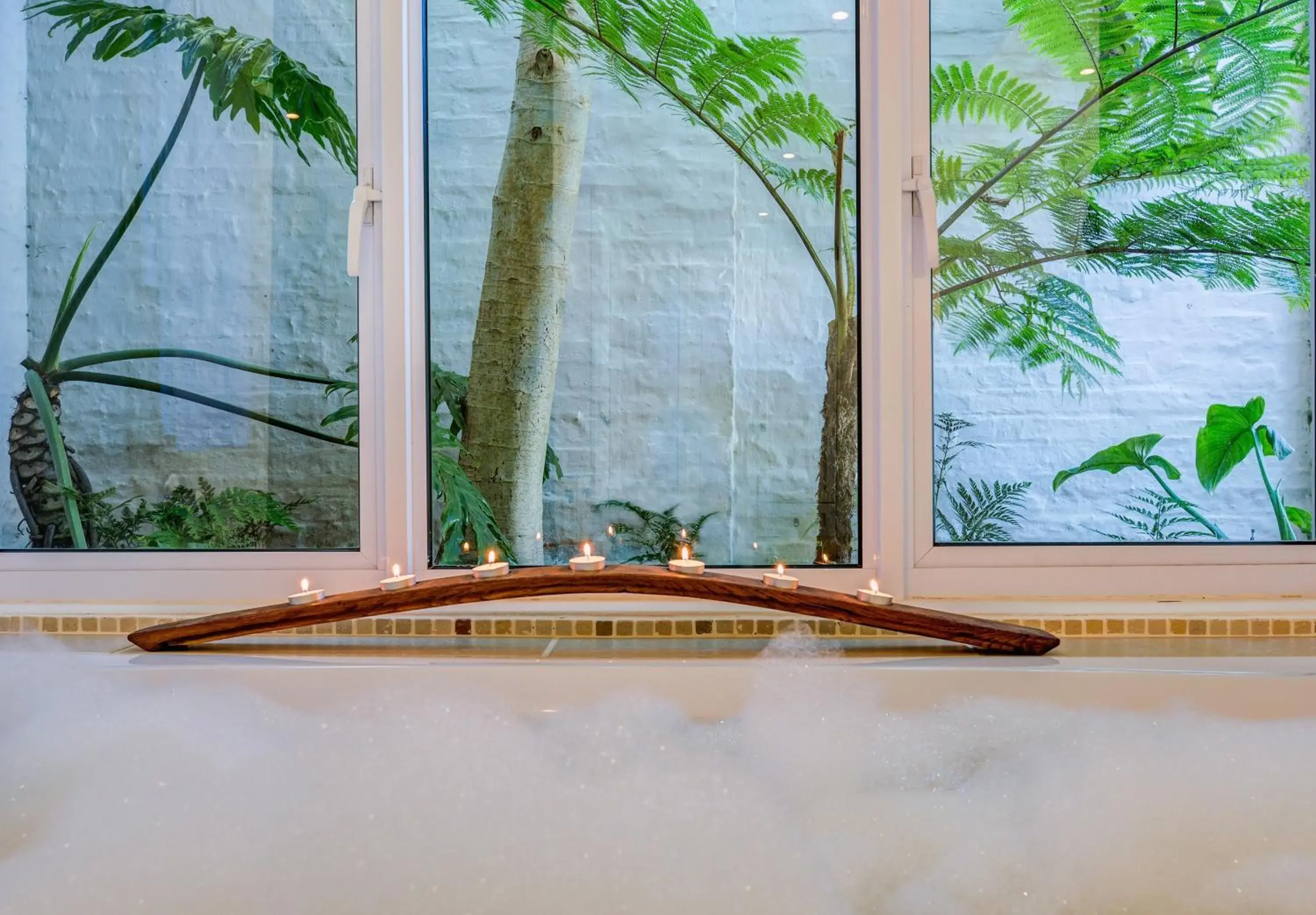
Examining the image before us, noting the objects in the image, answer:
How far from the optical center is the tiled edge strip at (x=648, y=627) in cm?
149

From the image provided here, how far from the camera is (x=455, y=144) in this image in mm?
1645

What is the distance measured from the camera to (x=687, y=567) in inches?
54.0

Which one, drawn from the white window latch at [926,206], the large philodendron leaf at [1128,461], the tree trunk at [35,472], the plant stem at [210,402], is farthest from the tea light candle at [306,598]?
the large philodendron leaf at [1128,461]

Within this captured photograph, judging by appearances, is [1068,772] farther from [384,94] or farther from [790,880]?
[384,94]

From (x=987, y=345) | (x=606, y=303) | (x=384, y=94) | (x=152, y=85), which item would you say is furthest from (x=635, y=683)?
(x=152, y=85)

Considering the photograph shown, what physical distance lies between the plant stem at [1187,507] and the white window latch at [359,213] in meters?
1.56

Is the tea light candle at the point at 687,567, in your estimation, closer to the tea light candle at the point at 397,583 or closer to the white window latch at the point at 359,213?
the tea light candle at the point at 397,583

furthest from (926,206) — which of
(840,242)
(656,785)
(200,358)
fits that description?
(200,358)

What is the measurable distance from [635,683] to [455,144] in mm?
1074

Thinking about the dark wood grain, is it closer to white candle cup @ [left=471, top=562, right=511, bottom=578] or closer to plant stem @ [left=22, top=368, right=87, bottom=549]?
white candle cup @ [left=471, top=562, right=511, bottom=578]

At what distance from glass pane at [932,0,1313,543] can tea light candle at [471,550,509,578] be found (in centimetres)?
83

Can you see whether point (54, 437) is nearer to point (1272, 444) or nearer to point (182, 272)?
point (182, 272)

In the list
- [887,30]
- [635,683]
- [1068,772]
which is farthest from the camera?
[887,30]

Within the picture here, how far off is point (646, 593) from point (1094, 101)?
125cm
